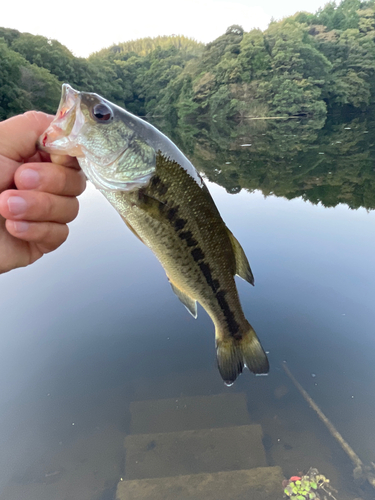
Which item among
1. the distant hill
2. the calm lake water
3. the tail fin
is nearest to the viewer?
the tail fin

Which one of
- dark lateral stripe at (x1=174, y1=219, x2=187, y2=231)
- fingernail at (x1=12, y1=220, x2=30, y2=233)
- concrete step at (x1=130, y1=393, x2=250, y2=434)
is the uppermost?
fingernail at (x1=12, y1=220, x2=30, y2=233)

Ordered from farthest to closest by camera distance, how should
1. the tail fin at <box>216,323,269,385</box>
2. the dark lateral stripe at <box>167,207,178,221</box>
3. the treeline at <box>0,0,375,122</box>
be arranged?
1. the treeline at <box>0,0,375,122</box>
2. the tail fin at <box>216,323,269,385</box>
3. the dark lateral stripe at <box>167,207,178,221</box>

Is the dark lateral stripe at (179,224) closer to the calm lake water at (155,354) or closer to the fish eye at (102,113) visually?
the fish eye at (102,113)

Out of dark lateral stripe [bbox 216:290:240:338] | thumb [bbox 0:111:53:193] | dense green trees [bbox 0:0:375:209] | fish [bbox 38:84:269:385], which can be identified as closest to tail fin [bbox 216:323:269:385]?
dark lateral stripe [bbox 216:290:240:338]

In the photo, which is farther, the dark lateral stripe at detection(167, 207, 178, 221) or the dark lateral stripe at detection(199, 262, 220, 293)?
the dark lateral stripe at detection(199, 262, 220, 293)

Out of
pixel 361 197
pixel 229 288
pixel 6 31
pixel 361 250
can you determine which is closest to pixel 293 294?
pixel 361 250

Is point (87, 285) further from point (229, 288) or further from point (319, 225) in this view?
point (319, 225)

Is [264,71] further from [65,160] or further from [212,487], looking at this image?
[212,487]

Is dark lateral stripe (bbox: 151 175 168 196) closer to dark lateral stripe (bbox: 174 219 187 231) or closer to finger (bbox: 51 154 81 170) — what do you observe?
dark lateral stripe (bbox: 174 219 187 231)

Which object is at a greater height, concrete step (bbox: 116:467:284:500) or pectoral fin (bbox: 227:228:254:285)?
pectoral fin (bbox: 227:228:254:285)
